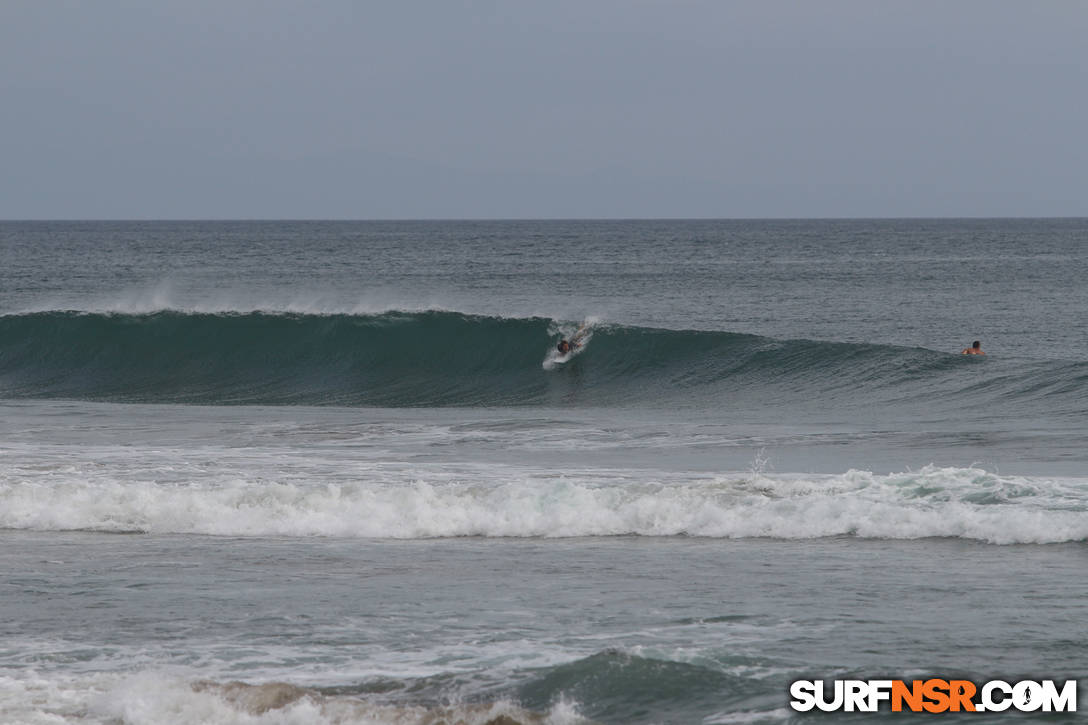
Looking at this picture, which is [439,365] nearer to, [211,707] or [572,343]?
[572,343]

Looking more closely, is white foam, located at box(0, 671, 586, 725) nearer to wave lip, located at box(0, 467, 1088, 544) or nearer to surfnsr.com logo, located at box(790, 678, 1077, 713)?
surfnsr.com logo, located at box(790, 678, 1077, 713)

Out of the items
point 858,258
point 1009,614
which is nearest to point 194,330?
point 1009,614

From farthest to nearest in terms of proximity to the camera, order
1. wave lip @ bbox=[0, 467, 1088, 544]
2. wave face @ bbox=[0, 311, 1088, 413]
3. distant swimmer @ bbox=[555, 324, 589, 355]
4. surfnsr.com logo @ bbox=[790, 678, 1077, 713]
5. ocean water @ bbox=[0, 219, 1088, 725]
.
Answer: distant swimmer @ bbox=[555, 324, 589, 355]
wave face @ bbox=[0, 311, 1088, 413]
wave lip @ bbox=[0, 467, 1088, 544]
ocean water @ bbox=[0, 219, 1088, 725]
surfnsr.com logo @ bbox=[790, 678, 1077, 713]

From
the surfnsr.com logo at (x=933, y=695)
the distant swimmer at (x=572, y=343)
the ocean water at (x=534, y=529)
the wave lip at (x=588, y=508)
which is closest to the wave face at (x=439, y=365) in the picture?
the ocean water at (x=534, y=529)

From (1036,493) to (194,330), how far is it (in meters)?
26.1

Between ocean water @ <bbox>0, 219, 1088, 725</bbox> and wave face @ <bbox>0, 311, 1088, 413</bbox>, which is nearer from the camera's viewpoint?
ocean water @ <bbox>0, 219, 1088, 725</bbox>

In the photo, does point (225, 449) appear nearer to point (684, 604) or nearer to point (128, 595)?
point (128, 595)

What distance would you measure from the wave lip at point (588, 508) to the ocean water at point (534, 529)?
4 centimetres

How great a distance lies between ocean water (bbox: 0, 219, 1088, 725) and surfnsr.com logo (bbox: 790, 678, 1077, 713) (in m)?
0.13

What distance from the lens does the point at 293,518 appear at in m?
13.0

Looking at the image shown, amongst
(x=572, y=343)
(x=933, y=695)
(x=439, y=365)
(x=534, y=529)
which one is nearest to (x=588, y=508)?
(x=534, y=529)

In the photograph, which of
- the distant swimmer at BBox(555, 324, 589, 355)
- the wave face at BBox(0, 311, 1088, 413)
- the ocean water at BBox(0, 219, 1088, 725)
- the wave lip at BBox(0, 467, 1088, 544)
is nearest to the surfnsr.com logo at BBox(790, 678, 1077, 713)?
the ocean water at BBox(0, 219, 1088, 725)

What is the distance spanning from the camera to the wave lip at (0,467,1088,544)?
1221 centimetres

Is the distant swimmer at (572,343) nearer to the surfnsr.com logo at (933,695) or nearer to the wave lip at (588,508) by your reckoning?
the wave lip at (588,508)
